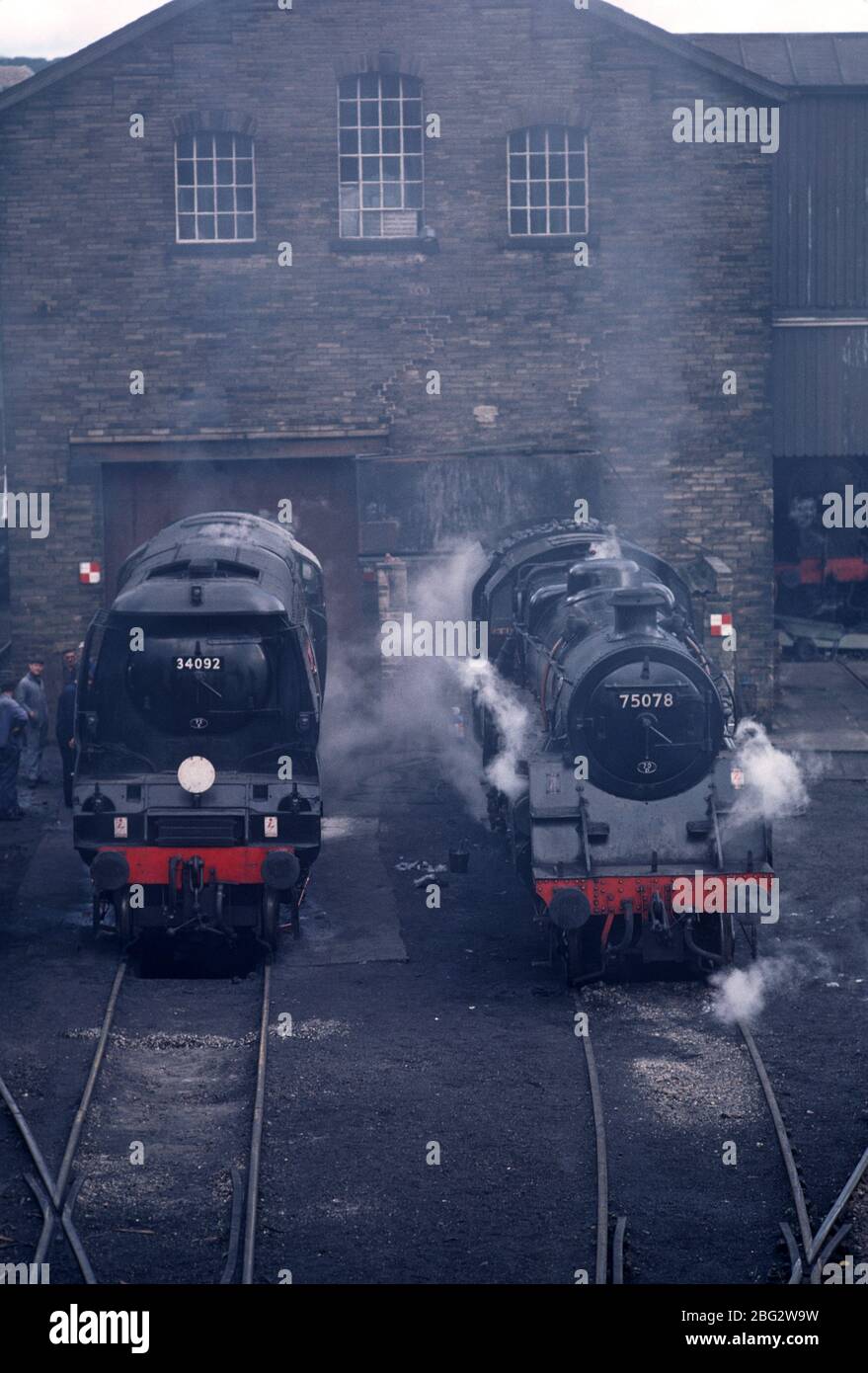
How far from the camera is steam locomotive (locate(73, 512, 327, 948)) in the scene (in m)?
12.7

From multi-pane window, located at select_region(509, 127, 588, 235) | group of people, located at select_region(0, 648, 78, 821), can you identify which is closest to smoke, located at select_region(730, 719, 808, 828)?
group of people, located at select_region(0, 648, 78, 821)

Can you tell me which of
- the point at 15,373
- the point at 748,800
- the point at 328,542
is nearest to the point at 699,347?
the point at 328,542

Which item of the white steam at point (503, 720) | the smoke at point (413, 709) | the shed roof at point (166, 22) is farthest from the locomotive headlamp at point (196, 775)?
the shed roof at point (166, 22)

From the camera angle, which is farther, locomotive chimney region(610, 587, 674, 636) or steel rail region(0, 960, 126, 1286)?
locomotive chimney region(610, 587, 674, 636)

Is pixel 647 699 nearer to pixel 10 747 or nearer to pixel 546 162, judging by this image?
pixel 10 747

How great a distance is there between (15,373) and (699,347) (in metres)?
8.68

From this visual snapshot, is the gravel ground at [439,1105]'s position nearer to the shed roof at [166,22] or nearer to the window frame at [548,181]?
the window frame at [548,181]

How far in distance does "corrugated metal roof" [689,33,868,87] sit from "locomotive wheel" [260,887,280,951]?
53.0 ft

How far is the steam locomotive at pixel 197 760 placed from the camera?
1270 cm

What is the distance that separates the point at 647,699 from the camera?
40.5 ft

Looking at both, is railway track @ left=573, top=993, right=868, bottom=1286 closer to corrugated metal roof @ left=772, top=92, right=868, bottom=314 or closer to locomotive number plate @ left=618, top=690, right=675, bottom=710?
locomotive number plate @ left=618, top=690, right=675, bottom=710

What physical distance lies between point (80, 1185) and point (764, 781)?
6.70 m

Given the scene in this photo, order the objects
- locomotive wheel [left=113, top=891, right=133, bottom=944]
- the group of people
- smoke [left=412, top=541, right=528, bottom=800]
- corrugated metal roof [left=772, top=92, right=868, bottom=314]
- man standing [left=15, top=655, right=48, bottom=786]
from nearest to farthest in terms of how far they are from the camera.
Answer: locomotive wheel [left=113, top=891, right=133, bottom=944]
smoke [left=412, top=541, right=528, bottom=800]
the group of people
man standing [left=15, top=655, right=48, bottom=786]
corrugated metal roof [left=772, top=92, right=868, bottom=314]

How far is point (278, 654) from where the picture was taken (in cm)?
1305
